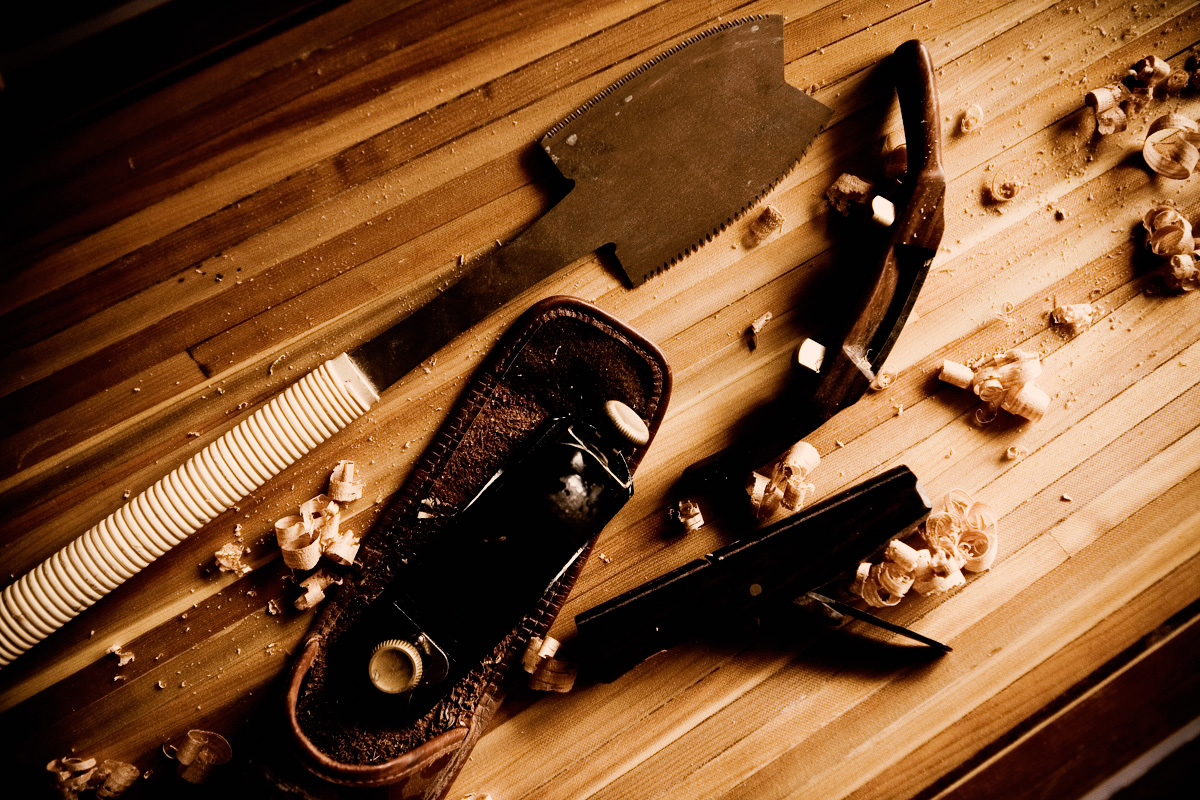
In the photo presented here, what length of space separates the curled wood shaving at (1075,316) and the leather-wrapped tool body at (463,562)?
80 centimetres

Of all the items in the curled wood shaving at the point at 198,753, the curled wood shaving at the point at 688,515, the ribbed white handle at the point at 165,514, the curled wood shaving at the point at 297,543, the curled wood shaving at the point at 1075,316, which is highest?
the ribbed white handle at the point at 165,514

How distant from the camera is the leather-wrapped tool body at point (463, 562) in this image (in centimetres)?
103

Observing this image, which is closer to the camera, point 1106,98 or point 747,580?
point 747,580

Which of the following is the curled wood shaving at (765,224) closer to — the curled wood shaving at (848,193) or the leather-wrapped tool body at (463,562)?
the curled wood shaving at (848,193)

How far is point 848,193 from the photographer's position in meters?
1.20

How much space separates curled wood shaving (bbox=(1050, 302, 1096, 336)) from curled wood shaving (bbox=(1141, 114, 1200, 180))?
12.4 inches

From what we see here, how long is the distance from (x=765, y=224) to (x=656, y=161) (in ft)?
0.78

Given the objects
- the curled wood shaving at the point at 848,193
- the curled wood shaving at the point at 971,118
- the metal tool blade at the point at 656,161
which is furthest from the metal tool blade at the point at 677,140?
the curled wood shaving at the point at 971,118

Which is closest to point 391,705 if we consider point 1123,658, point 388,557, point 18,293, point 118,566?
point 388,557

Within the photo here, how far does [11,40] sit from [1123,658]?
2272 millimetres

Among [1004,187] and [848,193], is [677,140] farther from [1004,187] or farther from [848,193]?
[1004,187]

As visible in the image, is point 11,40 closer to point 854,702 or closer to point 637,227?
point 637,227

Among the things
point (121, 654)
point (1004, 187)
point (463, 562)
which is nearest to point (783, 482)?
point (463, 562)

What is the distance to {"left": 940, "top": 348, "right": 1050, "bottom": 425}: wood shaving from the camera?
47.2 inches
